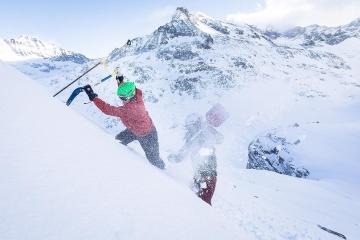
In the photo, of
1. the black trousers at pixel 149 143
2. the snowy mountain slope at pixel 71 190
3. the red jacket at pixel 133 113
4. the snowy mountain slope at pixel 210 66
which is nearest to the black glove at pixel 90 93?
the red jacket at pixel 133 113

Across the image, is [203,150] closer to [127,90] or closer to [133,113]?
[133,113]

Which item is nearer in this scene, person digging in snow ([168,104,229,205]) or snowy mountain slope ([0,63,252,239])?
snowy mountain slope ([0,63,252,239])

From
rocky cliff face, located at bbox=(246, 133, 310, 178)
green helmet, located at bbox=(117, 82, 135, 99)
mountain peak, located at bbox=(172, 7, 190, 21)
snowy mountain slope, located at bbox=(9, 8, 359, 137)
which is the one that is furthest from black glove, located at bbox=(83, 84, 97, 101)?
mountain peak, located at bbox=(172, 7, 190, 21)

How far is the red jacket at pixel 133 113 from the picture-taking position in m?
7.42

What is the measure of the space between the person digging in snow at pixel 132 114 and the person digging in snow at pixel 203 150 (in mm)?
782

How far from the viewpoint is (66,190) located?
241 cm

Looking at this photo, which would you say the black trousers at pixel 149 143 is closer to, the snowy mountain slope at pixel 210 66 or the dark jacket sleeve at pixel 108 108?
the dark jacket sleeve at pixel 108 108

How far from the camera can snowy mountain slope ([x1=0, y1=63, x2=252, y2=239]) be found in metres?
2.03

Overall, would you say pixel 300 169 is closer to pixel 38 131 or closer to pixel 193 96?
pixel 38 131

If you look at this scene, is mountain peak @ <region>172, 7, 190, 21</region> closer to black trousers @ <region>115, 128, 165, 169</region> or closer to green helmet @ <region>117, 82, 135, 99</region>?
black trousers @ <region>115, 128, 165, 169</region>


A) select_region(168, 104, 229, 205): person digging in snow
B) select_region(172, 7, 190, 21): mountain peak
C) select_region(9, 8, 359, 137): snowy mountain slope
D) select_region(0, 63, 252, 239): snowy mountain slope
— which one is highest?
select_region(0, 63, 252, 239): snowy mountain slope

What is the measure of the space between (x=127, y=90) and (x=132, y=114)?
Result: 1.82ft

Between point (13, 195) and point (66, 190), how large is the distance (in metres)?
0.41

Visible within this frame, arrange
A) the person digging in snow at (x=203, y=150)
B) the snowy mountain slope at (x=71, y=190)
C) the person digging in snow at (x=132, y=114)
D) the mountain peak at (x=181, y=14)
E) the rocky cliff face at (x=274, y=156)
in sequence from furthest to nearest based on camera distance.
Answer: the mountain peak at (x=181, y=14)
the rocky cliff face at (x=274, y=156)
the person digging in snow at (x=203, y=150)
the person digging in snow at (x=132, y=114)
the snowy mountain slope at (x=71, y=190)
